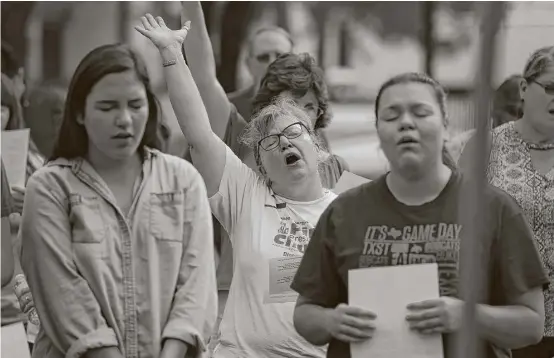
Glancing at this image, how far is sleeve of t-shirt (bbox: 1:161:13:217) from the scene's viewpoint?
2.77 metres

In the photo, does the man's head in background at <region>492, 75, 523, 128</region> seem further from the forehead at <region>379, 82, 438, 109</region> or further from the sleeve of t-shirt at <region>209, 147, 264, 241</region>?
the sleeve of t-shirt at <region>209, 147, 264, 241</region>

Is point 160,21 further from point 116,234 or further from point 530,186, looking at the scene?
point 530,186

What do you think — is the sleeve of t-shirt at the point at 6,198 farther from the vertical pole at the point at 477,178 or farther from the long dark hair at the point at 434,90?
the vertical pole at the point at 477,178

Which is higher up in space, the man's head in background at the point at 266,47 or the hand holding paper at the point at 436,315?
the man's head in background at the point at 266,47

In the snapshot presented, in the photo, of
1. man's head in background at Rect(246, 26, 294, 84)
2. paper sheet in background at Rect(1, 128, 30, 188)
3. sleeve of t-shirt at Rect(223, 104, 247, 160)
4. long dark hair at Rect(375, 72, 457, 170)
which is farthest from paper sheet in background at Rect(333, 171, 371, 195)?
paper sheet in background at Rect(1, 128, 30, 188)

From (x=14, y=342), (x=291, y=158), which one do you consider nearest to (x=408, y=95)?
(x=291, y=158)

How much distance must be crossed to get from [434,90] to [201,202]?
596 mm

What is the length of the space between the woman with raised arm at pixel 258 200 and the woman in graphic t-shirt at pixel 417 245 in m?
0.12

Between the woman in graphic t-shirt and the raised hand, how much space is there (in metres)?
0.52

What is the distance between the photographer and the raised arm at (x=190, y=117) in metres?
2.63

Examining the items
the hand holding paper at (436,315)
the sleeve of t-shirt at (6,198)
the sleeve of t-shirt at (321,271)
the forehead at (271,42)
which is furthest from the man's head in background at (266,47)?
the hand holding paper at (436,315)

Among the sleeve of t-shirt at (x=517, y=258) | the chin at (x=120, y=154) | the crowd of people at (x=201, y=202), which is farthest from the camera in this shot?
the chin at (x=120, y=154)

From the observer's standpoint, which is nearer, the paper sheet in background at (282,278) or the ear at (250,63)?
the paper sheet in background at (282,278)

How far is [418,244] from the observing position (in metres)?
2.41
